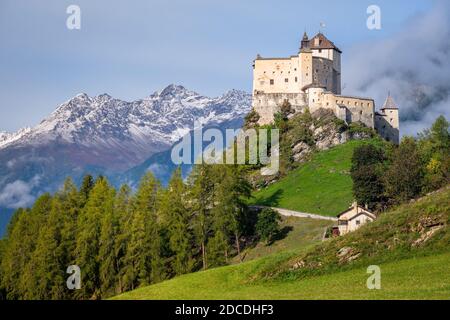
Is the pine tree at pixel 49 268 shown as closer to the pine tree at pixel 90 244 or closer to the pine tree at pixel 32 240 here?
the pine tree at pixel 32 240

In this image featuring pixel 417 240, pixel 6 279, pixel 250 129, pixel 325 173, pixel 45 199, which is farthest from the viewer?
pixel 250 129

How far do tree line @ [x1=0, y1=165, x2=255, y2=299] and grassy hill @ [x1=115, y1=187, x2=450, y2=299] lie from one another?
20.8 m

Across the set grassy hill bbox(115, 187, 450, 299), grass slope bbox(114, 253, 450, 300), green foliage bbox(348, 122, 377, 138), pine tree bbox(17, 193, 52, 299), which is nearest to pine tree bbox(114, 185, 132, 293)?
pine tree bbox(17, 193, 52, 299)

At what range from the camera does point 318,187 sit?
98500 millimetres

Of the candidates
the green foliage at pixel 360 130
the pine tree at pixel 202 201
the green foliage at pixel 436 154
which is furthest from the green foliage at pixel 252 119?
the pine tree at pixel 202 201

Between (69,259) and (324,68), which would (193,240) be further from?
(324,68)

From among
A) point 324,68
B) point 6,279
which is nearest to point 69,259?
point 6,279

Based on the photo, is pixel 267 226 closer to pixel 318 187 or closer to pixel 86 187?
pixel 318 187

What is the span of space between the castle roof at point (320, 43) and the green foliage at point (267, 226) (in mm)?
44179

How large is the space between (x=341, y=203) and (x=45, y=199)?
113ft

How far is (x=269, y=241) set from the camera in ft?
273

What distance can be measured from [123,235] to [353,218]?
23.8m

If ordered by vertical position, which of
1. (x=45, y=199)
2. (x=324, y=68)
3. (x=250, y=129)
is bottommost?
(x=45, y=199)

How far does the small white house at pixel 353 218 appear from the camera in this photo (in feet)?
257
